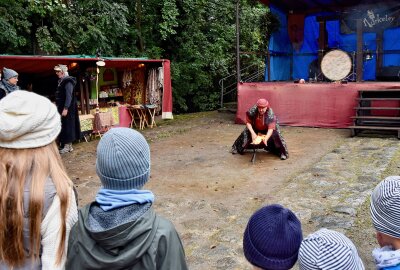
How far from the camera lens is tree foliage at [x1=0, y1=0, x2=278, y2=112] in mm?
10336

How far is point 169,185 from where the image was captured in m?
5.87

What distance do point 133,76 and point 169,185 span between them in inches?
264

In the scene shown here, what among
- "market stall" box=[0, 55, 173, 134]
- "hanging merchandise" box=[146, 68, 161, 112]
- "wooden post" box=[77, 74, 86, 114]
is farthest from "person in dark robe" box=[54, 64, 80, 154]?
"hanging merchandise" box=[146, 68, 161, 112]

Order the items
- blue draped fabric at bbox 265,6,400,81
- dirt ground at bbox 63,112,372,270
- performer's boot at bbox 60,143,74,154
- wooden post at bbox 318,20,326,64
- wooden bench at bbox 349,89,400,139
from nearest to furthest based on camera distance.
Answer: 1. dirt ground at bbox 63,112,372,270
2. performer's boot at bbox 60,143,74,154
3. wooden bench at bbox 349,89,400,139
4. blue draped fabric at bbox 265,6,400,81
5. wooden post at bbox 318,20,326,64

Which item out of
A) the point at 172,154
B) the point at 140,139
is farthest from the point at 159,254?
the point at 172,154

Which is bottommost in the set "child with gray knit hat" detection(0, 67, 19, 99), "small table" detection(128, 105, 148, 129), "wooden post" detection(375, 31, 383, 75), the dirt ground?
the dirt ground

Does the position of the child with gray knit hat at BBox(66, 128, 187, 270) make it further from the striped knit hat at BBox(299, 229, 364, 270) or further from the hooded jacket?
the striped knit hat at BBox(299, 229, 364, 270)

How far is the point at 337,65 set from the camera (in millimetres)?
10422

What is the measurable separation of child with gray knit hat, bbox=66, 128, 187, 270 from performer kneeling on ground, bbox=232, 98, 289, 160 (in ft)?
17.8

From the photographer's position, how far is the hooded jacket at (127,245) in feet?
4.76

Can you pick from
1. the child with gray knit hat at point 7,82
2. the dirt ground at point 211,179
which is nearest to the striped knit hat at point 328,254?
the dirt ground at point 211,179

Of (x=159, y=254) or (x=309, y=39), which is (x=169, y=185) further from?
(x=309, y=39)

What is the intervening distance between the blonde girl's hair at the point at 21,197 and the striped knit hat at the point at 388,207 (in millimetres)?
1249

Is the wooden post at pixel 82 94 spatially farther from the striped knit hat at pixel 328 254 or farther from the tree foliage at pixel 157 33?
the striped knit hat at pixel 328 254
